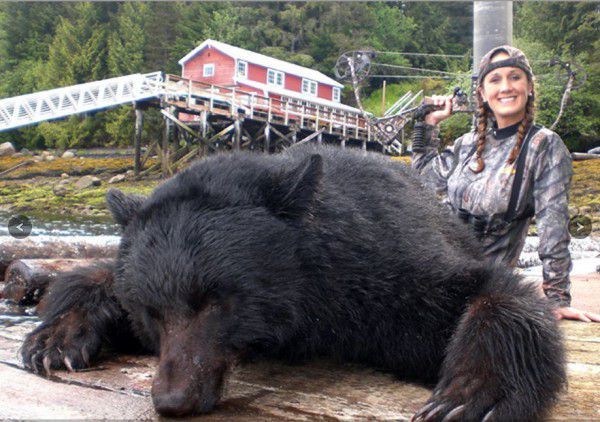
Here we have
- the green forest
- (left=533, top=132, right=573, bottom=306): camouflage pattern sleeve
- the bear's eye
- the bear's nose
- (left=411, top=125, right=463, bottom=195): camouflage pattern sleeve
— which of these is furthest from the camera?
the green forest

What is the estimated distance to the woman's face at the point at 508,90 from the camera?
11.2ft

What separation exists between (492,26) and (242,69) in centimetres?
3263

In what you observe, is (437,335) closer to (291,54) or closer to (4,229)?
(4,229)

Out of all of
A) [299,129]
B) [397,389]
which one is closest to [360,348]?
[397,389]

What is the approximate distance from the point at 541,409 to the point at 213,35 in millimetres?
49873

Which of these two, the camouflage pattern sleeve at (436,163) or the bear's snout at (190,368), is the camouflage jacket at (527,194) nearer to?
the camouflage pattern sleeve at (436,163)

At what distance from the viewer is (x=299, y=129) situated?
105ft

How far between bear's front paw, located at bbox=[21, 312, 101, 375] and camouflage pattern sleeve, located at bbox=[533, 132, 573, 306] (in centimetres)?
230

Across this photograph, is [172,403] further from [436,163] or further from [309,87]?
[309,87]

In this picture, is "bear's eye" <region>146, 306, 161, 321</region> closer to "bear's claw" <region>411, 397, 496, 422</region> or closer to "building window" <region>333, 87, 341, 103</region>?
"bear's claw" <region>411, 397, 496, 422</region>

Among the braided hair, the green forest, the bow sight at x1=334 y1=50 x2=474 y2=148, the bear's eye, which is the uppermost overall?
the green forest

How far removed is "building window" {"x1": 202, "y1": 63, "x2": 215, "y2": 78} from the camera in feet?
124

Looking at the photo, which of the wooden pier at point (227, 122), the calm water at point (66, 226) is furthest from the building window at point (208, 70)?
the calm water at point (66, 226)

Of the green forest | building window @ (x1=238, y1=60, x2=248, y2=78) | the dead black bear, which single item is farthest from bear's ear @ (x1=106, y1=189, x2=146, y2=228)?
the green forest
